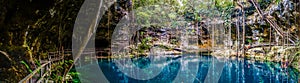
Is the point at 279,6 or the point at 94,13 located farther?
the point at 279,6

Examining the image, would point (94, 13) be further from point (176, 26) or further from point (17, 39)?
point (176, 26)

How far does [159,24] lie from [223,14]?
160 inches

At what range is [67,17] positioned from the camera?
5090 millimetres

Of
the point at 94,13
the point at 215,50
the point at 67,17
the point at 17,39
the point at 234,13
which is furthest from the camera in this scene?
the point at 215,50

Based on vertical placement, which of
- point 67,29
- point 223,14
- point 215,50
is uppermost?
point 223,14

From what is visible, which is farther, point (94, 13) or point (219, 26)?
point (219, 26)

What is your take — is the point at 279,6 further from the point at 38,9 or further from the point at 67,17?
the point at 38,9

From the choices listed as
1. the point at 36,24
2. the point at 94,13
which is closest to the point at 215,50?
the point at 94,13

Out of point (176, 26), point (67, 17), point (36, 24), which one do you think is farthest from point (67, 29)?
point (176, 26)

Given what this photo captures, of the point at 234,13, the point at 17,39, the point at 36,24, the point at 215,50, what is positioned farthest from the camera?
the point at 215,50

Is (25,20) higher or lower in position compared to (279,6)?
lower

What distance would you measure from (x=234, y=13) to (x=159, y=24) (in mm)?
4688

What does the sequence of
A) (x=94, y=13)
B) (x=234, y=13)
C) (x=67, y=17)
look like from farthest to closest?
(x=234, y=13) → (x=94, y=13) → (x=67, y=17)

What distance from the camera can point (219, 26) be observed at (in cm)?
1814
